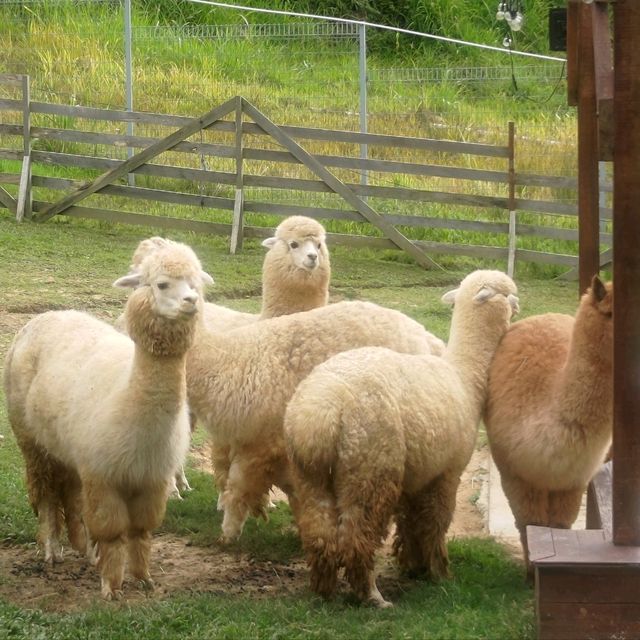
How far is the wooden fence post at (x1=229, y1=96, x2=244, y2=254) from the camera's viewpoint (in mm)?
12781

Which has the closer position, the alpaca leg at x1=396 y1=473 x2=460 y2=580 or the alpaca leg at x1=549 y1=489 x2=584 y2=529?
the alpaca leg at x1=396 y1=473 x2=460 y2=580

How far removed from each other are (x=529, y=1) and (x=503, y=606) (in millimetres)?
13729

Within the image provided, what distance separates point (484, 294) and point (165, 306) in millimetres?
1776

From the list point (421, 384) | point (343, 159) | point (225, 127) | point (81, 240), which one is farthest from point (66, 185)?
point (421, 384)

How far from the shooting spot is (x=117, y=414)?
5246 millimetres

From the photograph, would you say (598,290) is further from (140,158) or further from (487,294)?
(140,158)

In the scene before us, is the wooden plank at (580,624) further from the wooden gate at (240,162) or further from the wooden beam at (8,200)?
the wooden beam at (8,200)

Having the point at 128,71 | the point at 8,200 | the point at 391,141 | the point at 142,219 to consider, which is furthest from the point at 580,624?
the point at 128,71

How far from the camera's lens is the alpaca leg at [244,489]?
6.08 m

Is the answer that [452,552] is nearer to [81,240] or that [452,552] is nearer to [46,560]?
[46,560]

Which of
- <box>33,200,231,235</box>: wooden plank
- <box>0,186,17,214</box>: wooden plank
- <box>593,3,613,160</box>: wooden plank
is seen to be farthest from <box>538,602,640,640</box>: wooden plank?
<box>0,186,17,214</box>: wooden plank

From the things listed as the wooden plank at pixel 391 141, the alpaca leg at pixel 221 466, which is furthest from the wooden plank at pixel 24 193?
the alpaca leg at pixel 221 466

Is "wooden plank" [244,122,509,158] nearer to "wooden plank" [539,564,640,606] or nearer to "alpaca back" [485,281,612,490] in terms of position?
"alpaca back" [485,281,612,490]

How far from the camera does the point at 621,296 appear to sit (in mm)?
4176
